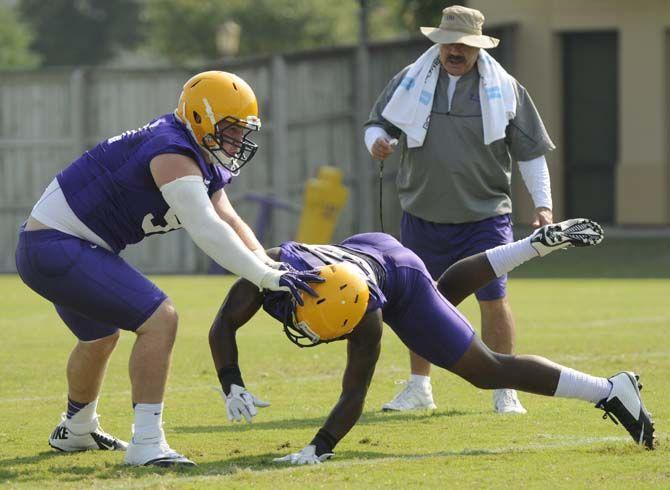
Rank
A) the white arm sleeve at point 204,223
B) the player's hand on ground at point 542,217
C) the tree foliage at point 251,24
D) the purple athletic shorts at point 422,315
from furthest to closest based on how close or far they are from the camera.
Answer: the tree foliage at point 251,24 → the player's hand on ground at point 542,217 → the purple athletic shorts at point 422,315 → the white arm sleeve at point 204,223

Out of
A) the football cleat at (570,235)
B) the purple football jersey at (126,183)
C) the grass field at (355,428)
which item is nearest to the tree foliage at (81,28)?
the grass field at (355,428)

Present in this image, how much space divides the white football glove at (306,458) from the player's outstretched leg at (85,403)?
985 mm

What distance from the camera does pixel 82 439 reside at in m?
7.82

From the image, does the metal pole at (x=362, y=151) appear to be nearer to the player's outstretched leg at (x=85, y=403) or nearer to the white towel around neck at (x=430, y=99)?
the white towel around neck at (x=430, y=99)

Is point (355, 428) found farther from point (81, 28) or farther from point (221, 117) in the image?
point (81, 28)

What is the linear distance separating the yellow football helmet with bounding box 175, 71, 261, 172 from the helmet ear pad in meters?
0.75

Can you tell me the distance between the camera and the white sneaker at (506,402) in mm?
8859

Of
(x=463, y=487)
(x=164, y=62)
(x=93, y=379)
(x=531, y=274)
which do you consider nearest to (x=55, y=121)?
(x=531, y=274)

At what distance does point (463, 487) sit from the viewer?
266 inches

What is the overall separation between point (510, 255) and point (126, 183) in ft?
6.93

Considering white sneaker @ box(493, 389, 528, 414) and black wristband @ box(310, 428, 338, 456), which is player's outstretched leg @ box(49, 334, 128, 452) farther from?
white sneaker @ box(493, 389, 528, 414)

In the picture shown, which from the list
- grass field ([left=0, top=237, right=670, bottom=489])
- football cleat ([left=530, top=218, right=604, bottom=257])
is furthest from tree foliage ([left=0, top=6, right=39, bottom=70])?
football cleat ([left=530, top=218, right=604, bottom=257])

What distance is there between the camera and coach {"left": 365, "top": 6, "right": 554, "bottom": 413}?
9141mm

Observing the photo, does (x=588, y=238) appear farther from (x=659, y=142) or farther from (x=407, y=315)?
(x=659, y=142)
